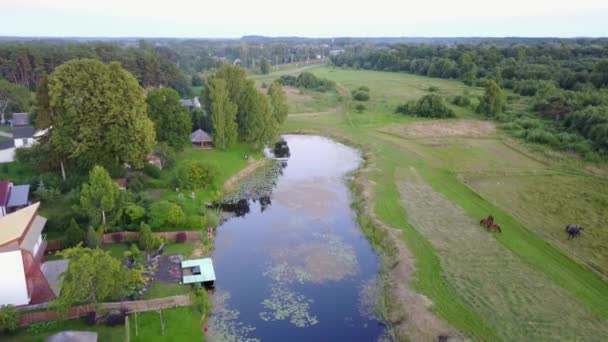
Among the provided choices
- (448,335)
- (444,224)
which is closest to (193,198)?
(444,224)

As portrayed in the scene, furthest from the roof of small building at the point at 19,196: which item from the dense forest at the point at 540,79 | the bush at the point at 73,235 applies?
the dense forest at the point at 540,79

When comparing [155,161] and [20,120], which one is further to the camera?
[20,120]

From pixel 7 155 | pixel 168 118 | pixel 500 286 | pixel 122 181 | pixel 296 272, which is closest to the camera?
pixel 500 286

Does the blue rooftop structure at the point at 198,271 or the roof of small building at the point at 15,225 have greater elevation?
the roof of small building at the point at 15,225

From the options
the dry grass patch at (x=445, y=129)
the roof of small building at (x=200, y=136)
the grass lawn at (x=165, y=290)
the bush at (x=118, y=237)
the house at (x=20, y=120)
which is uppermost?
the house at (x=20, y=120)

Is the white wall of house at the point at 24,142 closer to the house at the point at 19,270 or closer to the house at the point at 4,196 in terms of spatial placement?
the house at the point at 4,196

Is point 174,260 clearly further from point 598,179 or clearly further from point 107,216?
point 598,179

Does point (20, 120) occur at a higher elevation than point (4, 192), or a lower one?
higher

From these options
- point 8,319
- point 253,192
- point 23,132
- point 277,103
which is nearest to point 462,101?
point 277,103

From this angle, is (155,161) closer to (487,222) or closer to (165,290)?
(165,290)
